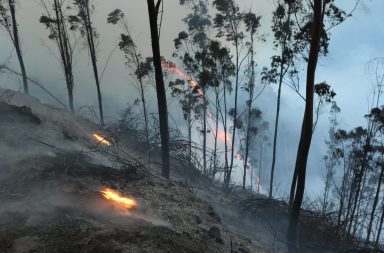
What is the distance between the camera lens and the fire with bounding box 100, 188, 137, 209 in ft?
26.9

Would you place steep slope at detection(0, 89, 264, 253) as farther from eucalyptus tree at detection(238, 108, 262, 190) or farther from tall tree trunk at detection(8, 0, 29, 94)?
eucalyptus tree at detection(238, 108, 262, 190)

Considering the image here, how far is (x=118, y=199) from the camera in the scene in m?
8.39

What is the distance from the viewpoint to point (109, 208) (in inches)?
307

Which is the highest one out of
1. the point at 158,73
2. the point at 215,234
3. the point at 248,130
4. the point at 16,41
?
the point at 248,130

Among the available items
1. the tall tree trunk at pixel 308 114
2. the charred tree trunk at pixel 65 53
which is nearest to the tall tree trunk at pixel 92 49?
the charred tree trunk at pixel 65 53

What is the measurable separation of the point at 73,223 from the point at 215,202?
10539 millimetres

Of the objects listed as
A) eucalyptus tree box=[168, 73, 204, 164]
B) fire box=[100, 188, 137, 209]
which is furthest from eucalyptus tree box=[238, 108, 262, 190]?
fire box=[100, 188, 137, 209]

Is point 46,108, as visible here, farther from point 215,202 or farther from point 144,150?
point 215,202

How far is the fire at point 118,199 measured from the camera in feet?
26.9

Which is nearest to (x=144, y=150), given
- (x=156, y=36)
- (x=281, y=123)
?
(x=156, y=36)

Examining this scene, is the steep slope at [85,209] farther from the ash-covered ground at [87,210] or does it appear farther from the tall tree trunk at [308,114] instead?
the tall tree trunk at [308,114]

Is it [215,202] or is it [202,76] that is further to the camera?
[202,76]

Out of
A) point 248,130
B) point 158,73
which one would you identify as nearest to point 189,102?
point 248,130

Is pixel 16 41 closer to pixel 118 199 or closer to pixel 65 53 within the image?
pixel 65 53
